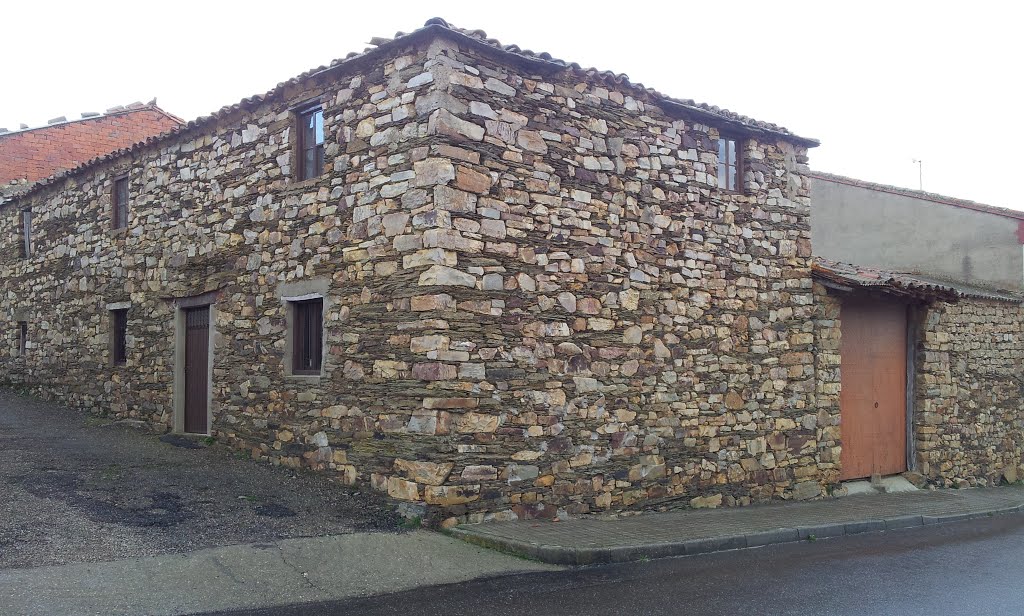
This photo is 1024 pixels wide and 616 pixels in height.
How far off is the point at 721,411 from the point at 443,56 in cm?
557

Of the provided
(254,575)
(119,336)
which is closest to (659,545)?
(254,575)

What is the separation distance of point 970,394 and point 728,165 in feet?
20.3

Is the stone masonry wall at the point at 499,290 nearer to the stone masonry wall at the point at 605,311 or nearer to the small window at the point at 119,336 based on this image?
the stone masonry wall at the point at 605,311

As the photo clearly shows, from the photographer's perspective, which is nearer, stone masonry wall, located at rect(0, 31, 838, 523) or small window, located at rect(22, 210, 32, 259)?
stone masonry wall, located at rect(0, 31, 838, 523)

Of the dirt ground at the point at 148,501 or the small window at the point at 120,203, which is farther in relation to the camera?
the small window at the point at 120,203

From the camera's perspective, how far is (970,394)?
13938 mm

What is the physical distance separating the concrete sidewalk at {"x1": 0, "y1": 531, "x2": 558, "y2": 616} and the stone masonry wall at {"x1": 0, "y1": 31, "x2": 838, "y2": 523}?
0.86 m

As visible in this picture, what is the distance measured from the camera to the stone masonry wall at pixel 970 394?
13.3 m


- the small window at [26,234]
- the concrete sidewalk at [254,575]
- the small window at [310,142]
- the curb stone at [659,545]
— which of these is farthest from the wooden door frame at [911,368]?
the small window at [26,234]

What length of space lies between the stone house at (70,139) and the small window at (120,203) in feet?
22.9

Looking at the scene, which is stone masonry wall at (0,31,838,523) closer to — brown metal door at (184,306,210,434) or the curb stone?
brown metal door at (184,306,210,434)

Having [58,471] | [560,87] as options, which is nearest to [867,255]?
[560,87]

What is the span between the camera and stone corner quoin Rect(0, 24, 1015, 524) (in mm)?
8453

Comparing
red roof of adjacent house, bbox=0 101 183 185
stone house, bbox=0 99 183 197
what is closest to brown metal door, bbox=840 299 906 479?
red roof of adjacent house, bbox=0 101 183 185
